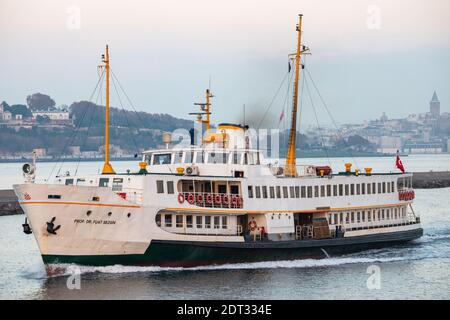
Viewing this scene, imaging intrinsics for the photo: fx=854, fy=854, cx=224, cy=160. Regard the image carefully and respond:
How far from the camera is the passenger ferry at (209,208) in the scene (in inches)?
1394

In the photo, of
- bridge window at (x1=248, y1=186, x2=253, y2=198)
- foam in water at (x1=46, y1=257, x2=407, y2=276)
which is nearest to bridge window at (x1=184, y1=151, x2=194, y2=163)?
bridge window at (x1=248, y1=186, x2=253, y2=198)

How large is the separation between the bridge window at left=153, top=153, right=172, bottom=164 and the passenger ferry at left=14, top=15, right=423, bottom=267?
0.06 m

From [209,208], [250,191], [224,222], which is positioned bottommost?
[224,222]

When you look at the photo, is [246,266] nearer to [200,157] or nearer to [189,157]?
[200,157]

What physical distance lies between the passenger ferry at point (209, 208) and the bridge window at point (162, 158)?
0.06 m

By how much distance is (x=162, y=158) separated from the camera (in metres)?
41.1

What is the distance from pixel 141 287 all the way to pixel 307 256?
32.4 ft

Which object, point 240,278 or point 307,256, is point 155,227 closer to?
point 240,278

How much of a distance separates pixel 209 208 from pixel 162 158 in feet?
14.8

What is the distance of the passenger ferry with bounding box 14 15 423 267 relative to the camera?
116 feet

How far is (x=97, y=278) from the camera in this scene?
35500mm

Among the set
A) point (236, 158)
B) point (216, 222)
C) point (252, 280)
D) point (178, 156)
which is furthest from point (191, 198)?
point (252, 280)

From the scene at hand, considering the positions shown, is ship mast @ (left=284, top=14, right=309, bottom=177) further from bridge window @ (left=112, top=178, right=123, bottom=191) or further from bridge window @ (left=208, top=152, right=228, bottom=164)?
bridge window @ (left=112, top=178, right=123, bottom=191)
